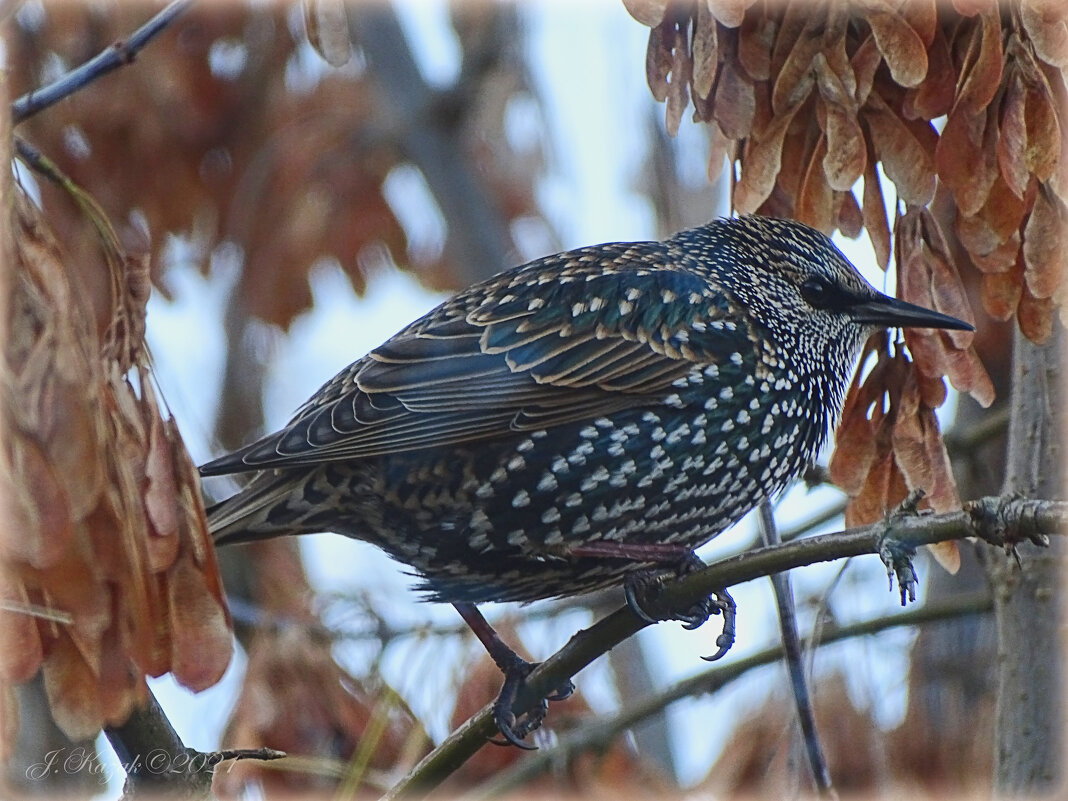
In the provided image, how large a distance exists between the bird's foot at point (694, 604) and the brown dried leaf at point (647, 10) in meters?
1.09

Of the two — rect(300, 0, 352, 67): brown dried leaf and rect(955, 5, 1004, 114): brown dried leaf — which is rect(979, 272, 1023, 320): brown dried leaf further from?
rect(300, 0, 352, 67): brown dried leaf

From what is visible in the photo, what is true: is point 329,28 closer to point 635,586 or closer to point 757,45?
point 757,45

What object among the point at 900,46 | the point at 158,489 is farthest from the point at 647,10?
the point at 158,489

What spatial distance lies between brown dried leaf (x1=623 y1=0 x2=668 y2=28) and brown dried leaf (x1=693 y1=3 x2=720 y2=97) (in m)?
0.09

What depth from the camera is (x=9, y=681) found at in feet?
7.59

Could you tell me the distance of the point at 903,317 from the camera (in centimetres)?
303

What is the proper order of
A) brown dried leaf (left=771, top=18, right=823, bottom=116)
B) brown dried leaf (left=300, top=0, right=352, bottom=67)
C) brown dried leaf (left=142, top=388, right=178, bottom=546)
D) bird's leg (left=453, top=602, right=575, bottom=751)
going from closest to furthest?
brown dried leaf (left=142, top=388, right=178, bottom=546)
brown dried leaf (left=300, top=0, right=352, bottom=67)
brown dried leaf (left=771, top=18, right=823, bottom=116)
bird's leg (left=453, top=602, right=575, bottom=751)

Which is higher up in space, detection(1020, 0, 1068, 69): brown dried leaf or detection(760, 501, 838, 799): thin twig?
detection(1020, 0, 1068, 69): brown dried leaf

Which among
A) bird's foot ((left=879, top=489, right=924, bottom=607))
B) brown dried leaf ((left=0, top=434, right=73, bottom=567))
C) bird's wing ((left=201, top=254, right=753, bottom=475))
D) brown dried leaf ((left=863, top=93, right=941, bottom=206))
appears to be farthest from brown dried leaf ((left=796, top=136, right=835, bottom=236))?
brown dried leaf ((left=0, top=434, right=73, bottom=567))

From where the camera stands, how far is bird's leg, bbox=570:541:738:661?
9.91ft

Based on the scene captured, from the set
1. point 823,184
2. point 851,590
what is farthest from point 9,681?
point 851,590

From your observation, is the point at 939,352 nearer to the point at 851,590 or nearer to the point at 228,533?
the point at 228,533

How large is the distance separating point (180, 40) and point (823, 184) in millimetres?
3337

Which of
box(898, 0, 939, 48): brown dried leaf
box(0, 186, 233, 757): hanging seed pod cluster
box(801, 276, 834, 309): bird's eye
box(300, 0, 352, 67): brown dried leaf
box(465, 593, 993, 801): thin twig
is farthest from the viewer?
box(801, 276, 834, 309): bird's eye
